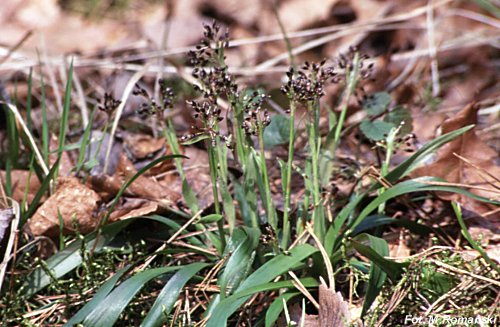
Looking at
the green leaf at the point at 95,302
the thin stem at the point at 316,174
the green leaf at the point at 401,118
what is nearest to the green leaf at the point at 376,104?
the green leaf at the point at 401,118

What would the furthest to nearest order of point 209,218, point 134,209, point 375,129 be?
point 375,129 < point 134,209 < point 209,218

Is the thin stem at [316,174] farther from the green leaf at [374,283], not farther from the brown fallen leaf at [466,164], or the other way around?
the brown fallen leaf at [466,164]

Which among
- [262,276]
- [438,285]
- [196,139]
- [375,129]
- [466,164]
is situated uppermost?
[196,139]

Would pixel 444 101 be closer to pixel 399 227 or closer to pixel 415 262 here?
pixel 399 227

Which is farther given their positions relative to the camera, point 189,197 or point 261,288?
point 189,197

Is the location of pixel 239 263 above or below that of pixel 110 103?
below

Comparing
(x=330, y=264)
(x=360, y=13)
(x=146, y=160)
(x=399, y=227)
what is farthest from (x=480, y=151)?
(x=360, y=13)

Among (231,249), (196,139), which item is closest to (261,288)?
(231,249)

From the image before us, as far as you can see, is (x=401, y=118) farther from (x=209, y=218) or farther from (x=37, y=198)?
(x=37, y=198)
